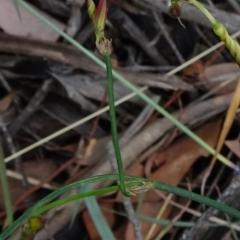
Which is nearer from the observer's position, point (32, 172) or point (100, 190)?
point (100, 190)

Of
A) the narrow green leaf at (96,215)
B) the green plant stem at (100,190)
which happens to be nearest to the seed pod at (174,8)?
the green plant stem at (100,190)

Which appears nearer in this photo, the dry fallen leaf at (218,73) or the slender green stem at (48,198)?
the slender green stem at (48,198)

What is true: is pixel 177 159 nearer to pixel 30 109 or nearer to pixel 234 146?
pixel 234 146

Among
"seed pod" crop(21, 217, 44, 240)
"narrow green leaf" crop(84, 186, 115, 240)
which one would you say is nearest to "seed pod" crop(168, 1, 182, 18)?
"seed pod" crop(21, 217, 44, 240)

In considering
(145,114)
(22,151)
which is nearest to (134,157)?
(145,114)

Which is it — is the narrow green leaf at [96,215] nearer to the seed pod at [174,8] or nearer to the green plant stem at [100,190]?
the green plant stem at [100,190]

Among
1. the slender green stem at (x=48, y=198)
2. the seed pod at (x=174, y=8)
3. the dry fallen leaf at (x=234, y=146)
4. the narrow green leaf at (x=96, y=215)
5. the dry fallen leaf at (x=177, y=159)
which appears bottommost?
the narrow green leaf at (x=96, y=215)

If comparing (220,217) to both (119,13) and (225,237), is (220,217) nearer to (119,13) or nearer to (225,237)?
(225,237)

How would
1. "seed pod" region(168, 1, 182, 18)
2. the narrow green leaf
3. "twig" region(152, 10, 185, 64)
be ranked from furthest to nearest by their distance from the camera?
"twig" region(152, 10, 185, 64), the narrow green leaf, "seed pod" region(168, 1, 182, 18)

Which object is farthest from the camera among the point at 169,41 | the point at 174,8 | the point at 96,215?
the point at 169,41

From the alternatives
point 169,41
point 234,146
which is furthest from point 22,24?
point 234,146

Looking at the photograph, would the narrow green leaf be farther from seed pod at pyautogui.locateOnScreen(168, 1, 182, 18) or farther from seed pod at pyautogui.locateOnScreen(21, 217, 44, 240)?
seed pod at pyautogui.locateOnScreen(168, 1, 182, 18)
